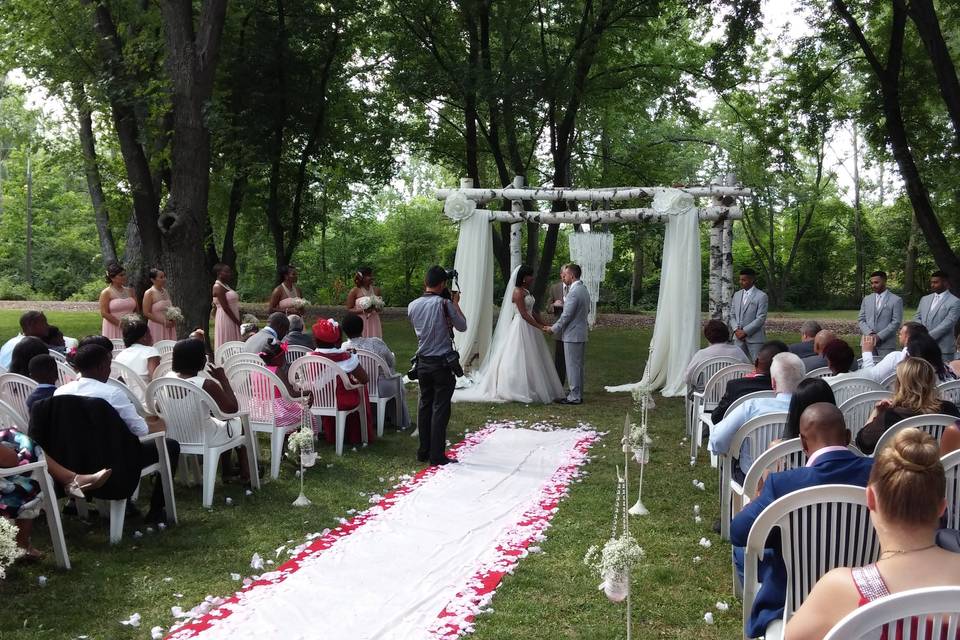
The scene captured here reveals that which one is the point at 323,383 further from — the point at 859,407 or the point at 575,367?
the point at 859,407

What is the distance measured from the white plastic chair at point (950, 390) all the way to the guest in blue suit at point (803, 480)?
2927mm

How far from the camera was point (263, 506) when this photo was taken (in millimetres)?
5676

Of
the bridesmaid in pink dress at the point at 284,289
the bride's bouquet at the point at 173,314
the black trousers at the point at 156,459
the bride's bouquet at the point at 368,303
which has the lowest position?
the black trousers at the point at 156,459

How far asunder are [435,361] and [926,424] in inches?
161

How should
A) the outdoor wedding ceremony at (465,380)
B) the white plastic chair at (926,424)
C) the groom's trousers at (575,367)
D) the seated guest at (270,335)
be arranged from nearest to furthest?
the outdoor wedding ceremony at (465,380) → the white plastic chair at (926,424) → the seated guest at (270,335) → the groom's trousers at (575,367)

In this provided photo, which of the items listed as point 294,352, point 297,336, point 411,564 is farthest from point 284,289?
point 411,564

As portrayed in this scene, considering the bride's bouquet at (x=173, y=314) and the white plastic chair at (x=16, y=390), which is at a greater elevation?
the bride's bouquet at (x=173, y=314)

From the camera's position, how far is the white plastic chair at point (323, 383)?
709 centimetres

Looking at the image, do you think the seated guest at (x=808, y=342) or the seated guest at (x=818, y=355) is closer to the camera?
the seated guest at (x=818, y=355)

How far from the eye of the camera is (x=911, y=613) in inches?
67.2

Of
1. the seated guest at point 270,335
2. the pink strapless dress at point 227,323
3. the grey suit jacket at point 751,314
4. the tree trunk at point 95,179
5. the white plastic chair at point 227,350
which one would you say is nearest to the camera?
the seated guest at point 270,335

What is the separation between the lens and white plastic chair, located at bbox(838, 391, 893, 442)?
507 cm

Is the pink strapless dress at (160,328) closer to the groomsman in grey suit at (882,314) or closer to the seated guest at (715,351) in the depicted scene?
the seated guest at (715,351)

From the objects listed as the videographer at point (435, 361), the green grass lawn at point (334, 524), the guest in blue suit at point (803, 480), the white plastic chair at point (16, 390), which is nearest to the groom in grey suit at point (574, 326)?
the green grass lawn at point (334, 524)
